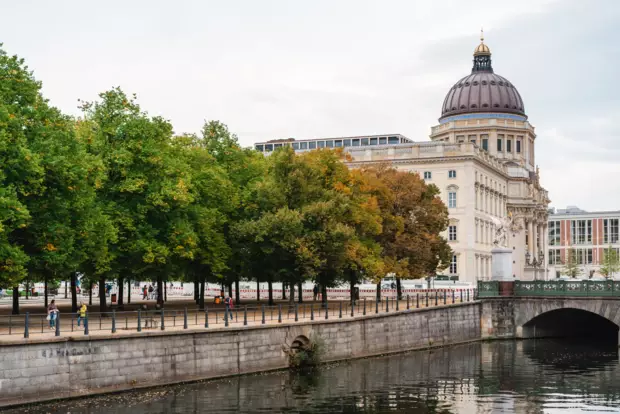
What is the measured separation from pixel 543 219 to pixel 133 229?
453ft

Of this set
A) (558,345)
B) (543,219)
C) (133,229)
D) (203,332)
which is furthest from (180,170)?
(543,219)

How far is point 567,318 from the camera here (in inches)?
2835

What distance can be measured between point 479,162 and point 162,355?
90.0 metres

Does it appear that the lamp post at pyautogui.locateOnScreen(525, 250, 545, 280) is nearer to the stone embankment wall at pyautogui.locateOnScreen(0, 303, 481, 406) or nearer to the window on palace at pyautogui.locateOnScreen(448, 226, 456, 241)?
the window on palace at pyautogui.locateOnScreen(448, 226, 456, 241)

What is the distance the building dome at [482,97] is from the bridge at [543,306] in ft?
326

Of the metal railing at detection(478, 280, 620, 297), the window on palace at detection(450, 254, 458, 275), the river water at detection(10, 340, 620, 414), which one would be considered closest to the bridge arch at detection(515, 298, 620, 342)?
the metal railing at detection(478, 280, 620, 297)

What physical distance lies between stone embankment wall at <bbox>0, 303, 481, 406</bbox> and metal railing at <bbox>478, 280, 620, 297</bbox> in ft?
52.1

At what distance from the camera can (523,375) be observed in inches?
1858

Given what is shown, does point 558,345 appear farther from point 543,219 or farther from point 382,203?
point 543,219

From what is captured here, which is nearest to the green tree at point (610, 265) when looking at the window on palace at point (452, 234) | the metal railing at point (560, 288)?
the window on palace at point (452, 234)

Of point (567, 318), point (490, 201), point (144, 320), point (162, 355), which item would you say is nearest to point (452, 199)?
point (490, 201)

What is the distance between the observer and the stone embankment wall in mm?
33844

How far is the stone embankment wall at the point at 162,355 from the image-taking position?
3384 centimetres

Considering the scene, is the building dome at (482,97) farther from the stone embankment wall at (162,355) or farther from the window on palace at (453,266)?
the stone embankment wall at (162,355)
